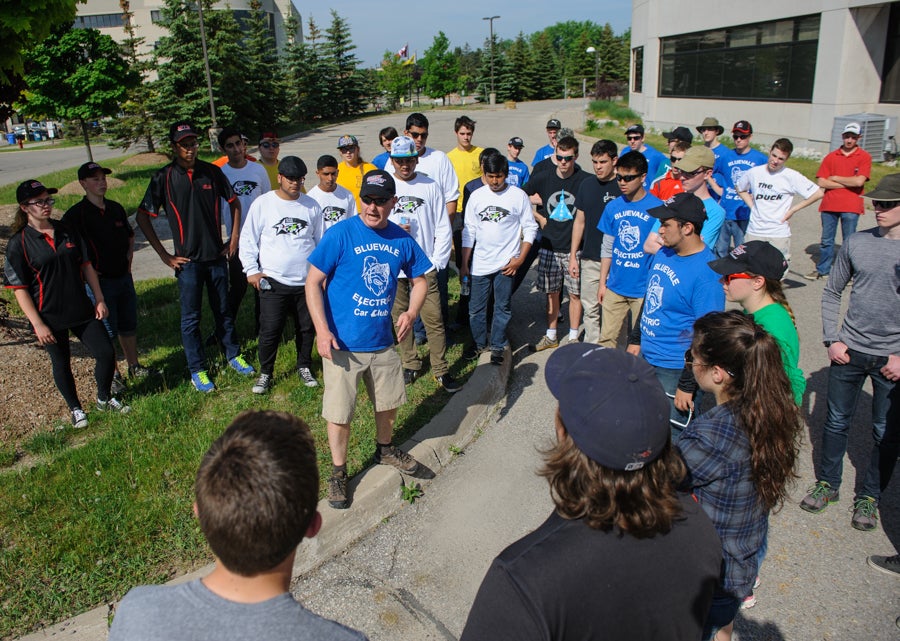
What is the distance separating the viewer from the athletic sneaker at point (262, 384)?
19.4 ft

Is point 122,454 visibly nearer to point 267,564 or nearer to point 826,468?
point 267,564

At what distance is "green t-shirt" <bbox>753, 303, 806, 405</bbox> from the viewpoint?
330 centimetres

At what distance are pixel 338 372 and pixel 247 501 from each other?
2.76m

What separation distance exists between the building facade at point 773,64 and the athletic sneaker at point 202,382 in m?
19.8

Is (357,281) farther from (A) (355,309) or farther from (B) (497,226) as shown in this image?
(B) (497,226)

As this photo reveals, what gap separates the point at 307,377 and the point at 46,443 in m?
2.12

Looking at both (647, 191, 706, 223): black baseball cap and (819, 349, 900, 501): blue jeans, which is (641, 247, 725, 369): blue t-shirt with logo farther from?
(819, 349, 900, 501): blue jeans

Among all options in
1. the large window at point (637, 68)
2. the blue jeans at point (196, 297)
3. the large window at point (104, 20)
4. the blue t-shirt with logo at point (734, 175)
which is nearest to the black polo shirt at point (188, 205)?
the blue jeans at point (196, 297)

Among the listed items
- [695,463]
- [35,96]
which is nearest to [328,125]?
[35,96]

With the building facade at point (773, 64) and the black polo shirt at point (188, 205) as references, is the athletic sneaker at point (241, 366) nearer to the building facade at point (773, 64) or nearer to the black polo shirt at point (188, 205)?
the black polo shirt at point (188, 205)

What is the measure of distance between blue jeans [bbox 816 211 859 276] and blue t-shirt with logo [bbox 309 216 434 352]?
7212mm

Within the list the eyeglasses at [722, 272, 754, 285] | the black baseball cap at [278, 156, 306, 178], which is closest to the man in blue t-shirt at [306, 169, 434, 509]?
the black baseball cap at [278, 156, 306, 178]

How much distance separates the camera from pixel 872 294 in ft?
13.2

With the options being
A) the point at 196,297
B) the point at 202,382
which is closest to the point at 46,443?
the point at 202,382
